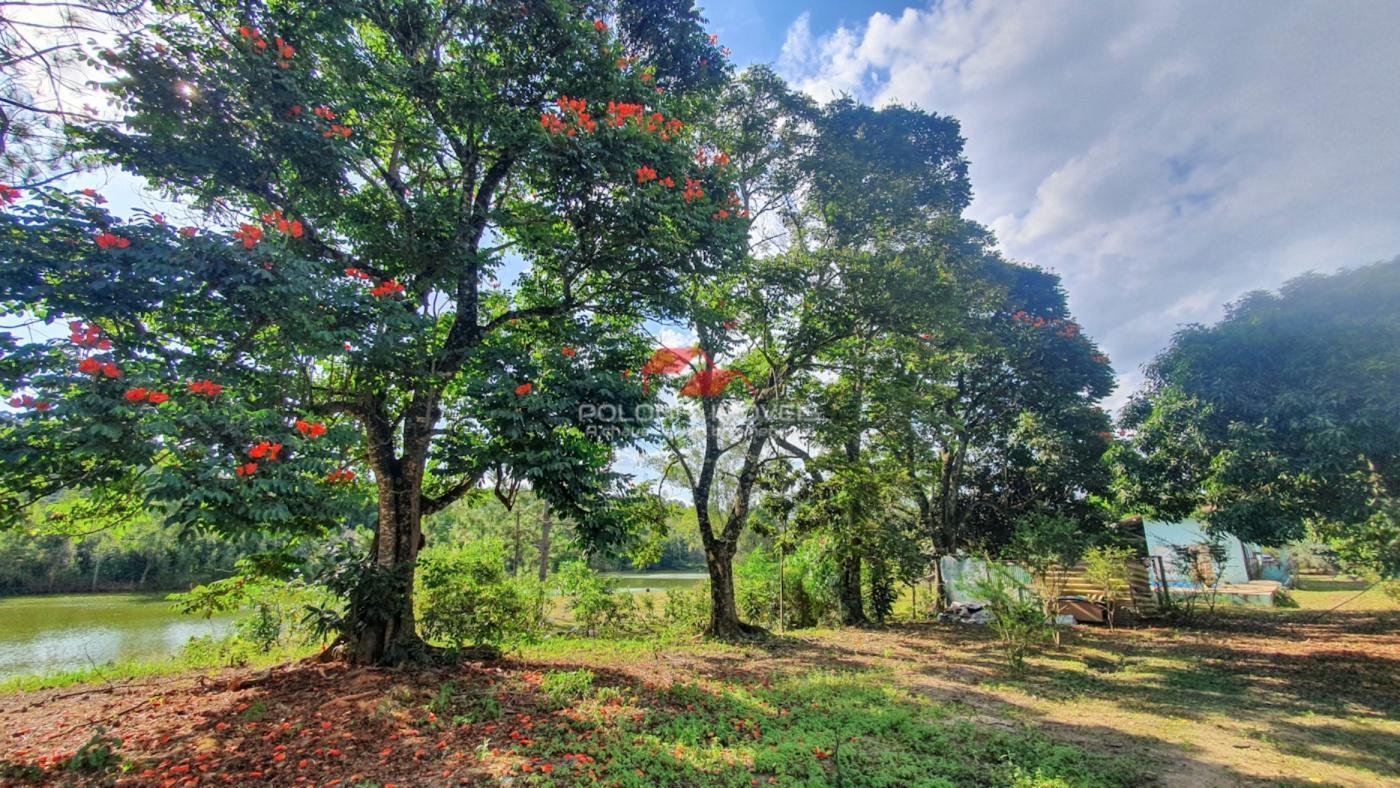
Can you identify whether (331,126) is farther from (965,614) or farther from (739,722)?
(965,614)

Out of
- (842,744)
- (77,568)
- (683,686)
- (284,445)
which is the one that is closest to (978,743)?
(842,744)

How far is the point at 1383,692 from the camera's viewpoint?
5.64 metres

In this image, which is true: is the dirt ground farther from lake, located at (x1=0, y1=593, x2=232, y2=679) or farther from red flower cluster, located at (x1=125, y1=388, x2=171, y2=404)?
lake, located at (x1=0, y1=593, x2=232, y2=679)

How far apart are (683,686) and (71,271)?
556cm

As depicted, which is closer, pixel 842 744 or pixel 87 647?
pixel 842 744

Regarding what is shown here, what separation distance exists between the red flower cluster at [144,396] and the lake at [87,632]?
628cm

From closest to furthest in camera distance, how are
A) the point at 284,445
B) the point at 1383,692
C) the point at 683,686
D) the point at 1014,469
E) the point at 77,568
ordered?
the point at 284,445, the point at 683,686, the point at 1383,692, the point at 1014,469, the point at 77,568

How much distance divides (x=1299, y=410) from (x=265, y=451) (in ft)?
34.2

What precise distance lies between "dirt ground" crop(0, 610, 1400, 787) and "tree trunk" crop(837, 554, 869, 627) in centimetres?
284

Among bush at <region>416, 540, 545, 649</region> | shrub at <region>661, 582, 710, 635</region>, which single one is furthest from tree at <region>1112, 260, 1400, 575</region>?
bush at <region>416, 540, 545, 649</region>

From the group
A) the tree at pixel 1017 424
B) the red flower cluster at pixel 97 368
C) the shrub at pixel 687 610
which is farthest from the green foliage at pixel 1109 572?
the red flower cluster at pixel 97 368

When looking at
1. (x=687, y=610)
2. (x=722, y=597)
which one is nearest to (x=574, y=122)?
(x=722, y=597)

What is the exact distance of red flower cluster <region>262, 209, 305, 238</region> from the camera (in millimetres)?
4160

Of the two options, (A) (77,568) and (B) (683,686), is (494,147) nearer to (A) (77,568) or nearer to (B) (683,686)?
(B) (683,686)
